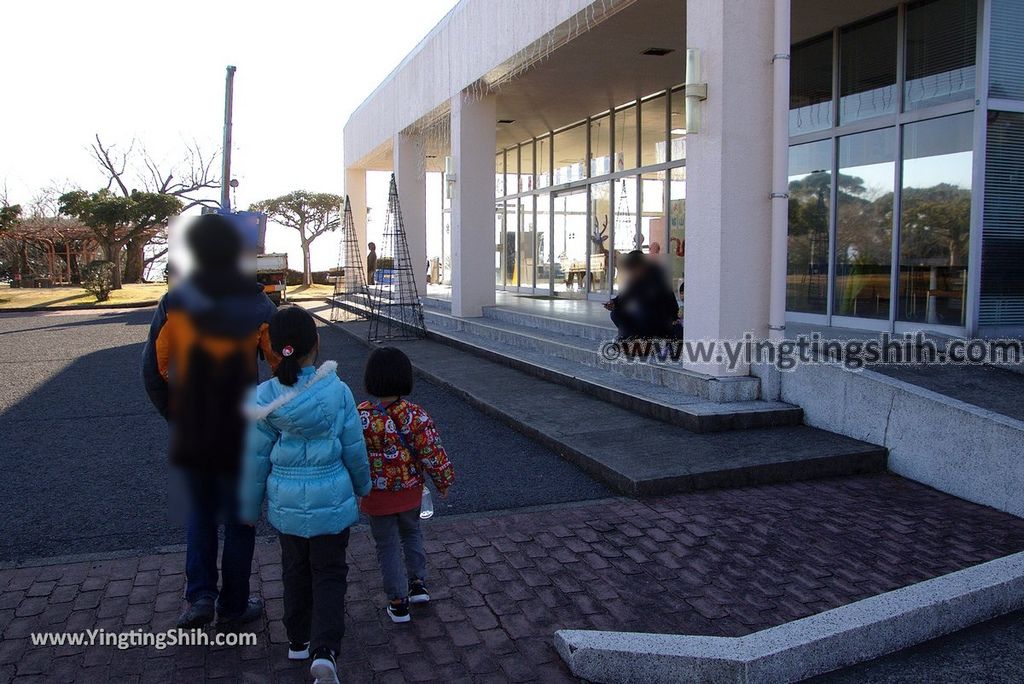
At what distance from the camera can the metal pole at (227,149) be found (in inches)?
41.1

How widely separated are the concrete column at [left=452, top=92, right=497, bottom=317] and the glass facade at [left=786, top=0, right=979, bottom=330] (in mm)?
5296

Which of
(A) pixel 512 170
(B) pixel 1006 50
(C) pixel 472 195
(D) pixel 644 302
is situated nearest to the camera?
(B) pixel 1006 50

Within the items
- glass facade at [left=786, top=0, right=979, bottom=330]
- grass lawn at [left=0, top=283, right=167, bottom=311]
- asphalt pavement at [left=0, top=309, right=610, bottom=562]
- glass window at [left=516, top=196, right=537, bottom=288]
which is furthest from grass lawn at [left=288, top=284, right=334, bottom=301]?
glass facade at [left=786, top=0, right=979, bottom=330]

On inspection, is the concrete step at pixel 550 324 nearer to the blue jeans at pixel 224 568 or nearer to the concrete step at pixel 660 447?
the concrete step at pixel 660 447

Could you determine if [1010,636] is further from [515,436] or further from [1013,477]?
[515,436]

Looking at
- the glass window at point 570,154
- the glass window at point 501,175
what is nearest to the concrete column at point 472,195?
the glass window at point 570,154

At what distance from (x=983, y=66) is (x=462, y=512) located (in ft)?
23.8

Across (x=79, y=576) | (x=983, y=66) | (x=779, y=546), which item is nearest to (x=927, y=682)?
(x=779, y=546)

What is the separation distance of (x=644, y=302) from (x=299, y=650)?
6.11m

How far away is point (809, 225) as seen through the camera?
1116 centimetres

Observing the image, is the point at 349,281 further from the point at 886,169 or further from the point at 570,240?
the point at 886,169

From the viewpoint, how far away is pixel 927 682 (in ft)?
11.3

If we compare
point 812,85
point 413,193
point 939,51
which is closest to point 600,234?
point 413,193

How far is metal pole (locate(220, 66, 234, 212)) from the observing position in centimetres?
104
